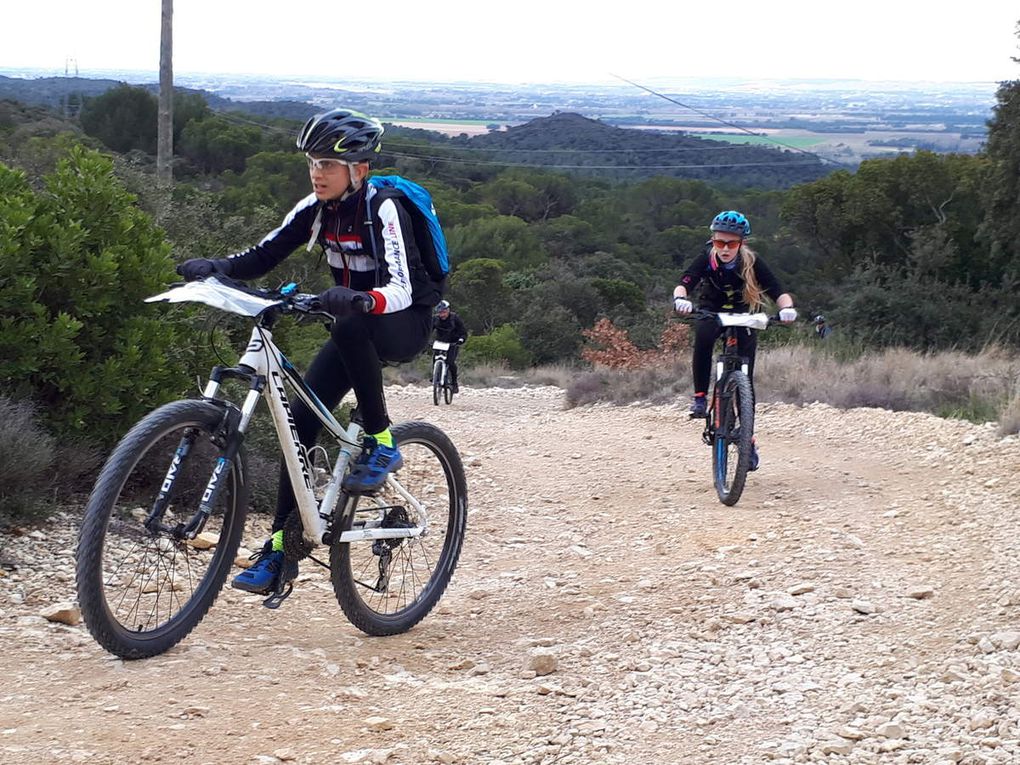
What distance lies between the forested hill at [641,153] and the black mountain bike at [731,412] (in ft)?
159

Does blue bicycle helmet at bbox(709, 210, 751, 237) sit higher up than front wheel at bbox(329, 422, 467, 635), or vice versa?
blue bicycle helmet at bbox(709, 210, 751, 237)

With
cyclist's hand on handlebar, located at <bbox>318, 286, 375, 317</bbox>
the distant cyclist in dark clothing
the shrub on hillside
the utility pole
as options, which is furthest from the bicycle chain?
the shrub on hillside

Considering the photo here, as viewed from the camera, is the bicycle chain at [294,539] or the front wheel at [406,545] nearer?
the bicycle chain at [294,539]

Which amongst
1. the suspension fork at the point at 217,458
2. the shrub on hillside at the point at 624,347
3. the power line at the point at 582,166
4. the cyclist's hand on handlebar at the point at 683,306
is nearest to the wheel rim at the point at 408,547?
the suspension fork at the point at 217,458

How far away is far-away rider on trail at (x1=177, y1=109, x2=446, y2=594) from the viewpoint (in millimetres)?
4344

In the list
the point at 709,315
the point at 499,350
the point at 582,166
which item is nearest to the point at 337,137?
the point at 709,315

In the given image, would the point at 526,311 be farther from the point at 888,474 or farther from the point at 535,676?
the point at 535,676

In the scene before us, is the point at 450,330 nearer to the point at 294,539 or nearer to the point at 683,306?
the point at 683,306

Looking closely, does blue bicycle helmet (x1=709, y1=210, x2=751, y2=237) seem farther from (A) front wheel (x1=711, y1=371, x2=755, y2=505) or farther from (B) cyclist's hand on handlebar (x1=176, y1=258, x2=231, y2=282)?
(B) cyclist's hand on handlebar (x1=176, y1=258, x2=231, y2=282)

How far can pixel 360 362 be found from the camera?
14.5ft

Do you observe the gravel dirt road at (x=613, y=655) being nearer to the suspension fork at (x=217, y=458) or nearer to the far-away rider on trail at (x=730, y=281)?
the suspension fork at (x=217, y=458)

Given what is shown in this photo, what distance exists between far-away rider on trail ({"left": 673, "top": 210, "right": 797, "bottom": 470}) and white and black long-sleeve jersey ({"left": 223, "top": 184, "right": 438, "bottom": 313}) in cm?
380

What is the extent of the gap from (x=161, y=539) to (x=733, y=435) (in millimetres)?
4619

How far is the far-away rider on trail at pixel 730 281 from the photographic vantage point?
802 cm
